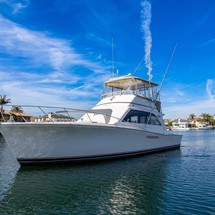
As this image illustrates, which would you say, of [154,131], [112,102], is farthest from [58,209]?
[154,131]

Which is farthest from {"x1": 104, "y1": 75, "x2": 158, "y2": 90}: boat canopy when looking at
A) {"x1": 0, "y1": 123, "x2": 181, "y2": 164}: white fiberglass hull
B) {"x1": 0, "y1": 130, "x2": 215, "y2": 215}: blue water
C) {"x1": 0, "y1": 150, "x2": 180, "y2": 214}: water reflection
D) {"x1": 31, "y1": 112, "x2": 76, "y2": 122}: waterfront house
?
{"x1": 0, "y1": 150, "x2": 180, "y2": 214}: water reflection

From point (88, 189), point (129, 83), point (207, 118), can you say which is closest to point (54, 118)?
point (88, 189)

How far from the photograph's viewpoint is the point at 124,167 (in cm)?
1248

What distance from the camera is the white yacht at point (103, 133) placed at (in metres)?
11.9

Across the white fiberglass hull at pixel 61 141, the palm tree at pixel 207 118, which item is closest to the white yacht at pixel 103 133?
the white fiberglass hull at pixel 61 141

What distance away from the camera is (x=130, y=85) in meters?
18.8

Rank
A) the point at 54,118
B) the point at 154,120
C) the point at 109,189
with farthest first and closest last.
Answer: the point at 154,120 → the point at 54,118 → the point at 109,189

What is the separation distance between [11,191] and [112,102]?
9.56 metres

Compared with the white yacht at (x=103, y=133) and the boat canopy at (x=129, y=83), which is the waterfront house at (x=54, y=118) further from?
the boat canopy at (x=129, y=83)

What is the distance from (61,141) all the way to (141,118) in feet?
21.6

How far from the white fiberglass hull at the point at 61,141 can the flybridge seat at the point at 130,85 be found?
4951mm

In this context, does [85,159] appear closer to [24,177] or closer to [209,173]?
[24,177]

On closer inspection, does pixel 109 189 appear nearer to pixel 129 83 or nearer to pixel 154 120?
pixel 154 120

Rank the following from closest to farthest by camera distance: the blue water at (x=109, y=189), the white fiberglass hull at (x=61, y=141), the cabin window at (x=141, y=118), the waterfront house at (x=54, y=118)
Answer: the blue water at (x=109, y=189) → the white fiberglass hull at (x=61, y=141) → the waterfront house at (x=54, y=118) → the cabin window at (x=141, y=118)
